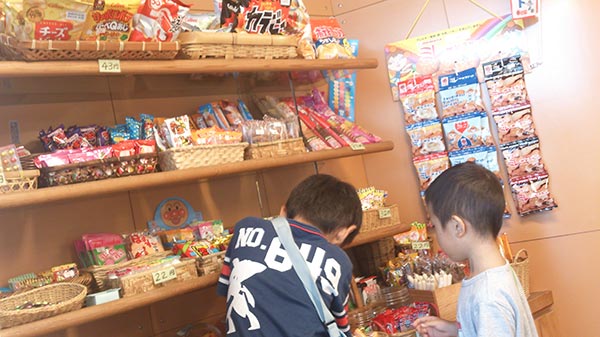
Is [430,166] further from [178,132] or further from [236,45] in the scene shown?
[178,132]

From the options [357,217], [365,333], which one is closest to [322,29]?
[357,217]

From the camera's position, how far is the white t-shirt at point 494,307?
2.02m

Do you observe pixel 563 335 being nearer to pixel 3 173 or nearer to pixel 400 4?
pixel 400 4

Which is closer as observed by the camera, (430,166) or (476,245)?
(476,245)

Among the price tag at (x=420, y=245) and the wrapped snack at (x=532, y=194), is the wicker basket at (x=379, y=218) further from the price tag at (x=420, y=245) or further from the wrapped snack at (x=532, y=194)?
the wrapped snack at (x=532, y=194)

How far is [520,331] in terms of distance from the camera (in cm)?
204

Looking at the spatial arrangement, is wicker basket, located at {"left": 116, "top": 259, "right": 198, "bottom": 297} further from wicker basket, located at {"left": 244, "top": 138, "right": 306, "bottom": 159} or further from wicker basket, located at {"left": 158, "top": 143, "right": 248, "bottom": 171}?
wicker basket, located at {"left": 244, "top": 138, "right": 306, "bottom": 159}

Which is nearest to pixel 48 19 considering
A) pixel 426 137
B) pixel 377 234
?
pixel 377 234

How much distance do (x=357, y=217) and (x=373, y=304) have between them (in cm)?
92

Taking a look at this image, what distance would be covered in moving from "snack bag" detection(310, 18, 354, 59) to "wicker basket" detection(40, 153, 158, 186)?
1296 mm

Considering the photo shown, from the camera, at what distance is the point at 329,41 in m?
3.67

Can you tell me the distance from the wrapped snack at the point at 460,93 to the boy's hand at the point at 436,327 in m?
1.85

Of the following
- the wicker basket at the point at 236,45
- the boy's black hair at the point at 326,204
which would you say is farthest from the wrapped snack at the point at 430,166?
the boy's black hair at the point at 326,204

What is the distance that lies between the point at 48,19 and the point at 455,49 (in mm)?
2477
